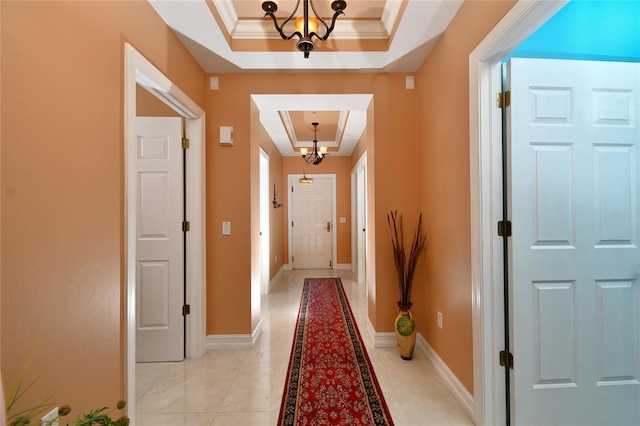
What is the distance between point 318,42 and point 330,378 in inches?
106

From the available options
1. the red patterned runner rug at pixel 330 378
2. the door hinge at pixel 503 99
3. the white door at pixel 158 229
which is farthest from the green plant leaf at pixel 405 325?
the white door at pixel 158 229

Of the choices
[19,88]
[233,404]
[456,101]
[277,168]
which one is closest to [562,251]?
[456,101]

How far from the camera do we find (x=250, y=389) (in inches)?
75.9

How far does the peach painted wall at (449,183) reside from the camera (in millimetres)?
1663

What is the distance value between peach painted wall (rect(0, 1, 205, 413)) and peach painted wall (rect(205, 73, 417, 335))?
109 centimetres

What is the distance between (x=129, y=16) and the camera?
4.88ft

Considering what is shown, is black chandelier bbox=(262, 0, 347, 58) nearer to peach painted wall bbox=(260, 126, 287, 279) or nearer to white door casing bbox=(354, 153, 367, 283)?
peach painted wall bbox=(260, 126, 287, 279)

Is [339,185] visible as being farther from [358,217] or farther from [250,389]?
[250,389]

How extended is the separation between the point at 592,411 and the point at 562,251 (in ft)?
2.81

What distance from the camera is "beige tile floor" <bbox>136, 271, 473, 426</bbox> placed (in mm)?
1654

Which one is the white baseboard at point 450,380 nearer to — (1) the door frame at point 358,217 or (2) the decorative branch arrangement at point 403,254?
(2) the decorative branch arrangement at point 403,254

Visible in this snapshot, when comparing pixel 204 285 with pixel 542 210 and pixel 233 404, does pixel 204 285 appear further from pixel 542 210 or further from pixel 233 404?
pixel 542 210

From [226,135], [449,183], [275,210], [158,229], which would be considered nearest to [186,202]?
[158,229]

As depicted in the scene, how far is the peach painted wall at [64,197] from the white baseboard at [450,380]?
197 cm
